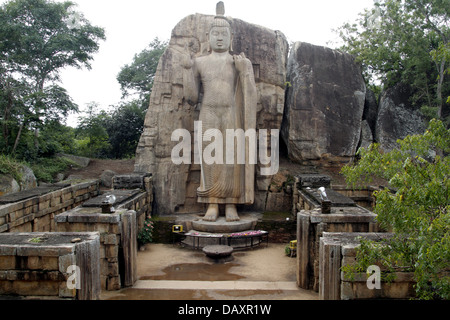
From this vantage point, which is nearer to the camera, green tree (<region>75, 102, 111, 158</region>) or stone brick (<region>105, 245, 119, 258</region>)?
stone brick (<region>105, 245, 119, 258</region>)

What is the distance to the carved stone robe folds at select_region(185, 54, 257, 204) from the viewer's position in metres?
9.08

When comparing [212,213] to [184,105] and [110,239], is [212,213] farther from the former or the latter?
[110,239]

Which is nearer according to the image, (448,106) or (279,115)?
(279,115)

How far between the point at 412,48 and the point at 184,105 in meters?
7.57

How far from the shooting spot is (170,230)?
351 inches

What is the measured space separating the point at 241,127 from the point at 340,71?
179 inches

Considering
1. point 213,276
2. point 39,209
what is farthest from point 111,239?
point 39,209

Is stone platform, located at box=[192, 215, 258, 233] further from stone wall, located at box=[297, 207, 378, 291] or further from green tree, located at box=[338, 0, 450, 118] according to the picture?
green tree, located at box=[338, 0, 450, 118]

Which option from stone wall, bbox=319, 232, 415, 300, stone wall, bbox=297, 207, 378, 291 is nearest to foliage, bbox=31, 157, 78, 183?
stone wall, bbox=297, 207, 378, 291

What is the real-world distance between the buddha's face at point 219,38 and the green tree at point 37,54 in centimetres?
637

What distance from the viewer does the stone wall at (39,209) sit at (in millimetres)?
6977

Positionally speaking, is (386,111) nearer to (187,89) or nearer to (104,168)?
(187,89)

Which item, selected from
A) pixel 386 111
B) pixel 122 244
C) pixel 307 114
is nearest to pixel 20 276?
pixel 122 244

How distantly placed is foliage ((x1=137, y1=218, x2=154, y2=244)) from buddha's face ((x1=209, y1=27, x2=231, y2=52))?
4406 millimetres
